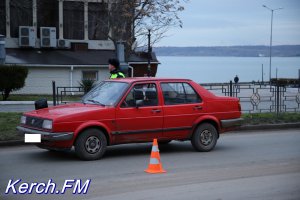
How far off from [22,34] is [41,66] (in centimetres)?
296

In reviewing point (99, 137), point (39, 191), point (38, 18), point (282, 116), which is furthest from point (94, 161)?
point (38, 18)

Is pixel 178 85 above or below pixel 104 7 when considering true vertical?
below

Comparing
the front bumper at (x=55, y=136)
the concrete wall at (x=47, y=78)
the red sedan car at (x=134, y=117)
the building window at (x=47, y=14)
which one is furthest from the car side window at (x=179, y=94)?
the building window at (x=47, y=14)

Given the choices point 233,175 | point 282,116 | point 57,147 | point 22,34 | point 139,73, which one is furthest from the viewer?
point 139,73

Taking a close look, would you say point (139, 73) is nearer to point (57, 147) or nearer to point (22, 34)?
point (22, 34)

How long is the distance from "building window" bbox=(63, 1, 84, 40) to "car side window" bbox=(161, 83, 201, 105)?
30640 mm

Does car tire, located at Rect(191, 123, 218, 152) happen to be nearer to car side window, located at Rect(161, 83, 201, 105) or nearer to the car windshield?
car side window, located at Rect(161, 83, 201, 105)

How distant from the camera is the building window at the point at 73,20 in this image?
1629 inches

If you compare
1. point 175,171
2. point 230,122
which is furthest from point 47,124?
point 230,122

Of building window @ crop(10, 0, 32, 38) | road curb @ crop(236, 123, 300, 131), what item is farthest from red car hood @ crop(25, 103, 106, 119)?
building window @ crop(10, 0, 32, 38)

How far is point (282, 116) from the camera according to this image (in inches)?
722

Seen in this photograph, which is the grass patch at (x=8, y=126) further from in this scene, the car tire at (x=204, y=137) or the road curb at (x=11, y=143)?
the car tire at (x=204, y=137)

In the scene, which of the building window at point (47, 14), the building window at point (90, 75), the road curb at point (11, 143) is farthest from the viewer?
the building window at point (47, 14)

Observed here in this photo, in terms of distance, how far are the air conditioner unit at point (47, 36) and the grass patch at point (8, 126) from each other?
23.6m
